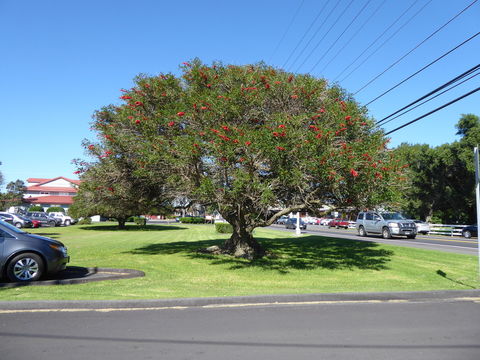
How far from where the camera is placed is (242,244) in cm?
1434

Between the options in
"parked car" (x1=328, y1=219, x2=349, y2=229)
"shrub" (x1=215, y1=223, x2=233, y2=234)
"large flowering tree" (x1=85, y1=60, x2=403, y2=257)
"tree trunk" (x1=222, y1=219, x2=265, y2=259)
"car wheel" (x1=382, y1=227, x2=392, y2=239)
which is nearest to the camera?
"large flowering tree" (x1=85, y1=60, x2=403, y2=257)

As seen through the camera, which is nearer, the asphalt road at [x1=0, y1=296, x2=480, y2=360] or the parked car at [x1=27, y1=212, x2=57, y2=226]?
the asphalt road at [x1=0, y1=296, x2=480, y2=360]

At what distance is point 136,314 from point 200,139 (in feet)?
18.0

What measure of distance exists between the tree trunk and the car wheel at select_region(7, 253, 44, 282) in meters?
7.18

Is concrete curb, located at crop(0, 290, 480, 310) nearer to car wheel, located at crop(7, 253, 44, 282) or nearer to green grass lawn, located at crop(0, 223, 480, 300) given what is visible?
green grass lawn, located at crop(0, 223, 480, 300)

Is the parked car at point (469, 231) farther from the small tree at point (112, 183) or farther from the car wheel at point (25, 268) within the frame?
the car wheel at point (25, 268)

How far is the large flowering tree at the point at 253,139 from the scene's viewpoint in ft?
31.0

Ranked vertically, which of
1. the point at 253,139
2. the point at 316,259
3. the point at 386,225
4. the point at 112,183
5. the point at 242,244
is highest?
the point at 253,139

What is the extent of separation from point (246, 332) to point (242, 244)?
30.3ft

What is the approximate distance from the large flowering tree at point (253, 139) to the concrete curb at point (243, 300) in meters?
2.78

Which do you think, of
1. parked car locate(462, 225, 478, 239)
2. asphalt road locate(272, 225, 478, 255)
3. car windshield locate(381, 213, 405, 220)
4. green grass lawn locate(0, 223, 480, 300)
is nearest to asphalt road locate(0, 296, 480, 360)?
green grass lawn locate(0, 223, 480, 300)

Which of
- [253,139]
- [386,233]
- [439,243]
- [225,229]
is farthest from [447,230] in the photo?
[253,139]

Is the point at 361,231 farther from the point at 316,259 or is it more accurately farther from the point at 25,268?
the point at 25,268

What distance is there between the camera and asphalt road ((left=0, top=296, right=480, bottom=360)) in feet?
14.1
